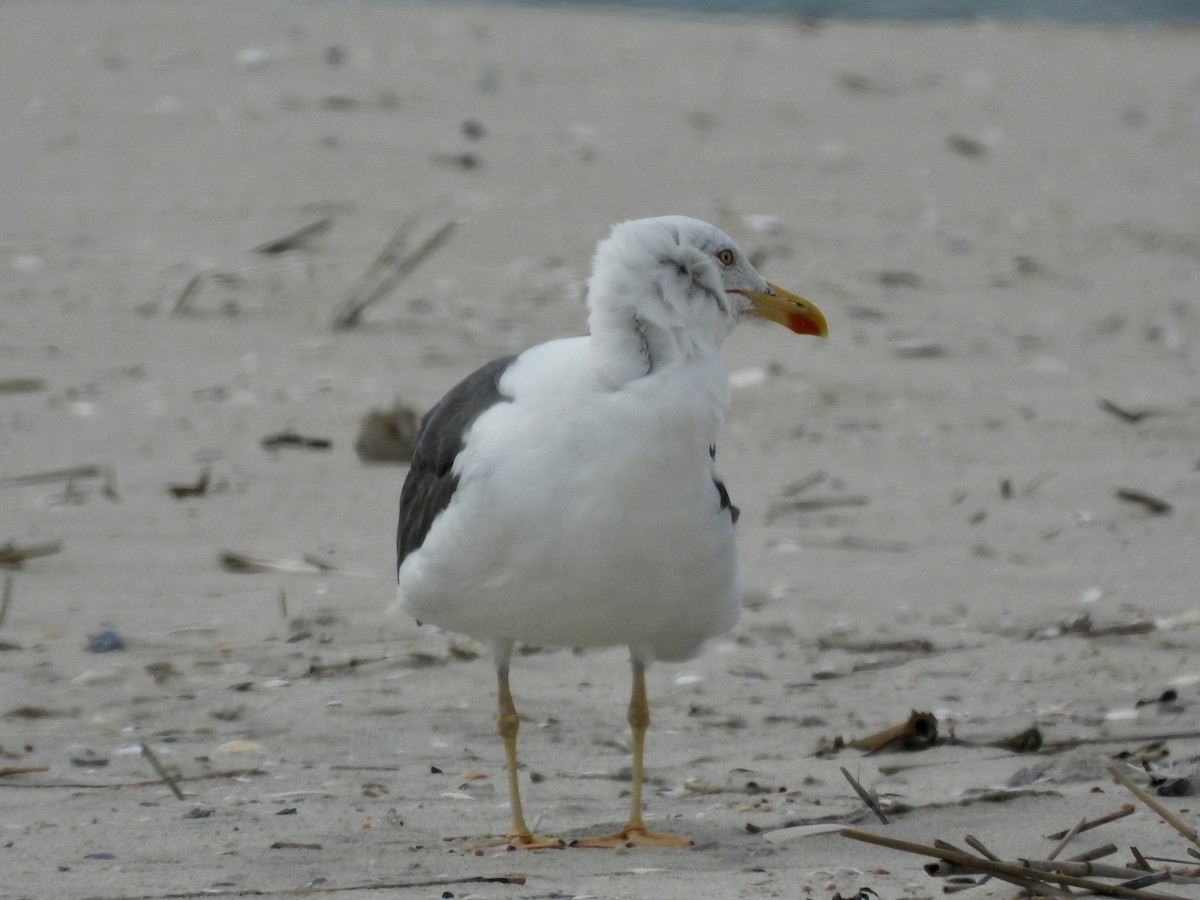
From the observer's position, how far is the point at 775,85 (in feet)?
44.1

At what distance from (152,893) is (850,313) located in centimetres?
659

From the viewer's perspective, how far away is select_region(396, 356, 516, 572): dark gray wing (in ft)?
14.1

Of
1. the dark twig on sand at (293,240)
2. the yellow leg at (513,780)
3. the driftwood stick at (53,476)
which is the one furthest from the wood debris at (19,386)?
the yellow leg at (513,780)

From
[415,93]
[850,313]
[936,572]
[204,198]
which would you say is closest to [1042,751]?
[936,572]

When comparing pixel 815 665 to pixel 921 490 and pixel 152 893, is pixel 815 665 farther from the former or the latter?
pixel 152 893

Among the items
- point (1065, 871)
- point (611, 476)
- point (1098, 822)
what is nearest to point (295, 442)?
point (611, 476)

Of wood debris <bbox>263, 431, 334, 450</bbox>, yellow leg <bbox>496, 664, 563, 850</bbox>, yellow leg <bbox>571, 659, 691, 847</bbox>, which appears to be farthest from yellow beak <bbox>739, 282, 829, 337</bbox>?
wood debris <bbox>263, 431, 334, 450</bbox>

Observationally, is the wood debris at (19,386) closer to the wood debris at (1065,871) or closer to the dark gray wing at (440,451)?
the dark gray wing at (440,451)

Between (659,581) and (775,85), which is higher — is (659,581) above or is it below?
above

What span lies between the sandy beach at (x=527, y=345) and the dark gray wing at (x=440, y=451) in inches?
28.1

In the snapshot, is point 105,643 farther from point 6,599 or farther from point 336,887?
point 336,887

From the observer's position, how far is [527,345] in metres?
8.77

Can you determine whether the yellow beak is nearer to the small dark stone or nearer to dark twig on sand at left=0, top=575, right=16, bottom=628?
the small dark stone

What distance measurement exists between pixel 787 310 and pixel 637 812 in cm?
128
